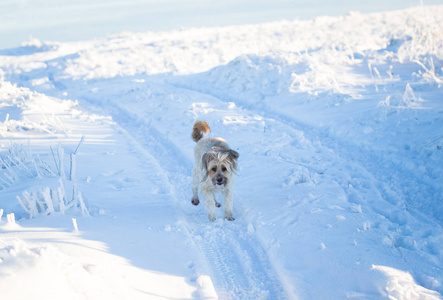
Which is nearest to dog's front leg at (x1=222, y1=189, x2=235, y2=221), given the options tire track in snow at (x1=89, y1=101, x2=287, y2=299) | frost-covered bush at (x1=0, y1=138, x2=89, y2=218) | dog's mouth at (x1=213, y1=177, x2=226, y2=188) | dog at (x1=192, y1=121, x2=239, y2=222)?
dog at (x1=192, y1=121, x2=239, y2=222)

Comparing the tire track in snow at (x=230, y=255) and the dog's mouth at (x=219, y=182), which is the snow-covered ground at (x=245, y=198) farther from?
the dog's mouth at (x=219, y=182)

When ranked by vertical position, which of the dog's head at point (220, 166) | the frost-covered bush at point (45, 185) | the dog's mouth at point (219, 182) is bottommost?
the frost-covered bush at point (45, 185)

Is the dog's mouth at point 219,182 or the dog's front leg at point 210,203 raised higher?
the dog's mouth at point 219,182

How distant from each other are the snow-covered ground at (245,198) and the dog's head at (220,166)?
2.35 feet

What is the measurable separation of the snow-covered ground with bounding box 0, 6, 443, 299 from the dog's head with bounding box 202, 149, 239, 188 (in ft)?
2.35

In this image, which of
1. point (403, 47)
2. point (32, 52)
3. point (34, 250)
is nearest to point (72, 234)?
point (34, 250)

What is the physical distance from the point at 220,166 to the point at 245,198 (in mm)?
1183

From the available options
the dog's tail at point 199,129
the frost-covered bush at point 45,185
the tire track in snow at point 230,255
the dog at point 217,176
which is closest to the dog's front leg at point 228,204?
the dog at point 217,176

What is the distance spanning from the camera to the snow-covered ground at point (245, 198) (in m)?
3.49

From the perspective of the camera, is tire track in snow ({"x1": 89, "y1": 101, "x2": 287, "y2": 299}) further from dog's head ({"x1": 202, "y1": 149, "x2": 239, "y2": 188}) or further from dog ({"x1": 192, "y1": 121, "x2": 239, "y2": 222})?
dog's head ({"x1": 202, "y1": 149, "x2": 239, "y2": 188})

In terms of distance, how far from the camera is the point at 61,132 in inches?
418

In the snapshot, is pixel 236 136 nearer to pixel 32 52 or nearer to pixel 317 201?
pixel 317 201

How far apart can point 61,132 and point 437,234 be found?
1063 cm

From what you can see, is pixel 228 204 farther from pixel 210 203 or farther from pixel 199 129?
pixel 199 129
